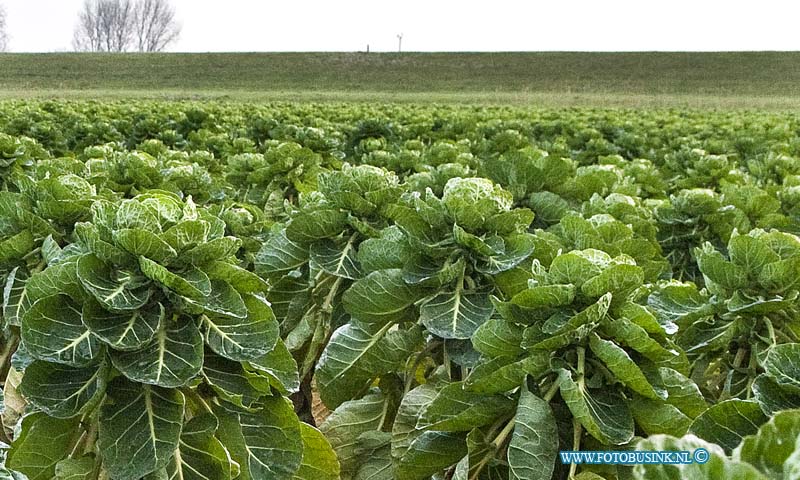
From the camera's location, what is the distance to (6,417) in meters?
2.32

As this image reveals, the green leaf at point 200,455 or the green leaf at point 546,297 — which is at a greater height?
the green leaf at point 546,297

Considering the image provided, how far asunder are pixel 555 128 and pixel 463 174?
793 centimetres

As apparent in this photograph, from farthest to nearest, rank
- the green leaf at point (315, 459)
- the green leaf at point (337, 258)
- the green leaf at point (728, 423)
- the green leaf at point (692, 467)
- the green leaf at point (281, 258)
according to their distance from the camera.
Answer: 1. the green leaf at point (281, 258)
2. the green leaf at point (337, 258)
3. the green leaf at point (315, 459)
4. the green leaf at point (728, 423)
5. the green leaf at point (692, 467)

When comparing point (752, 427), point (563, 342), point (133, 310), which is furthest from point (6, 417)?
point (752, 427)

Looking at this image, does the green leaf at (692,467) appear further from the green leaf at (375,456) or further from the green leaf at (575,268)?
the green leaf at (375,456)

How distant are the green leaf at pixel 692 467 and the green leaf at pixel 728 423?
2.18 feet

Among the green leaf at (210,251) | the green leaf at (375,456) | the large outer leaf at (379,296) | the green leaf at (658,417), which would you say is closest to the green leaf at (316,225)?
the large outer leaf at (379,296)

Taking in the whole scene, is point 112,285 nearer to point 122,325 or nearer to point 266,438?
point 122,325

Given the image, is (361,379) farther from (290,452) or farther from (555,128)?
(555,128)

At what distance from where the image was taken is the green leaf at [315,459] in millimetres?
1929

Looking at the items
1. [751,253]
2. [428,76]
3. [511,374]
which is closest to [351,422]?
[511,374]

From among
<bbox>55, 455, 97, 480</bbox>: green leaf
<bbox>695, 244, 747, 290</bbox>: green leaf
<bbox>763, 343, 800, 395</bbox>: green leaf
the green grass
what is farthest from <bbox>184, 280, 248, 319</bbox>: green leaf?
the green grass

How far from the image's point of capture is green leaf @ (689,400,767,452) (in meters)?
1.28

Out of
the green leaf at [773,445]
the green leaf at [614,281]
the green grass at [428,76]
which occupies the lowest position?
the green grass at [428,76]
